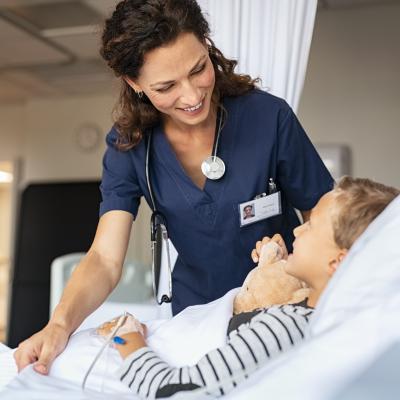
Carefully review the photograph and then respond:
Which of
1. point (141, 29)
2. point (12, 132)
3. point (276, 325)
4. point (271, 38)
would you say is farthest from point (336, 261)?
point (12, 132)

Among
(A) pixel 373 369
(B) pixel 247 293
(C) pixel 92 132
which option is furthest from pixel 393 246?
(C) pixel 92 132

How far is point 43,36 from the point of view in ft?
13.9

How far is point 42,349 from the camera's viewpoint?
1.12 meters

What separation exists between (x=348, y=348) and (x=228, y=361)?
203mm

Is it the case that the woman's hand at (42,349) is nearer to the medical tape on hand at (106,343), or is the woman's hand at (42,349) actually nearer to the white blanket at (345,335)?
the medical tape on hand at (106,343)

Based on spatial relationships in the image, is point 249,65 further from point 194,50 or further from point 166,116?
point 194,50

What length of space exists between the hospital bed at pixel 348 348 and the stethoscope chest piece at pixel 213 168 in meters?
0.60

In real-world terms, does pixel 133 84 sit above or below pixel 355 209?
above

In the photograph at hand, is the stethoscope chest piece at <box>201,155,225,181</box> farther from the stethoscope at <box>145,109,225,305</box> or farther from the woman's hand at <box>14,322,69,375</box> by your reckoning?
the woman's hand at <box>14,322,69,375</box>

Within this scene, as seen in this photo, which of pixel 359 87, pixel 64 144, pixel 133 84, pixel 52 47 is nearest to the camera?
pixel 133 84

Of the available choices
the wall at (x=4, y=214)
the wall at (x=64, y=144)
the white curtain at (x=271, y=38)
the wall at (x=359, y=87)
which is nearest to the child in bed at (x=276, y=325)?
the white curtain at (x=271, y=38)

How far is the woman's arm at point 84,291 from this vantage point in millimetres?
1122

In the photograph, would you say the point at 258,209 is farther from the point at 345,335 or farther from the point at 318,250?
the point at 345,335

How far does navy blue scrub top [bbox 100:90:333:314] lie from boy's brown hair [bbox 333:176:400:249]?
1.50 ft
